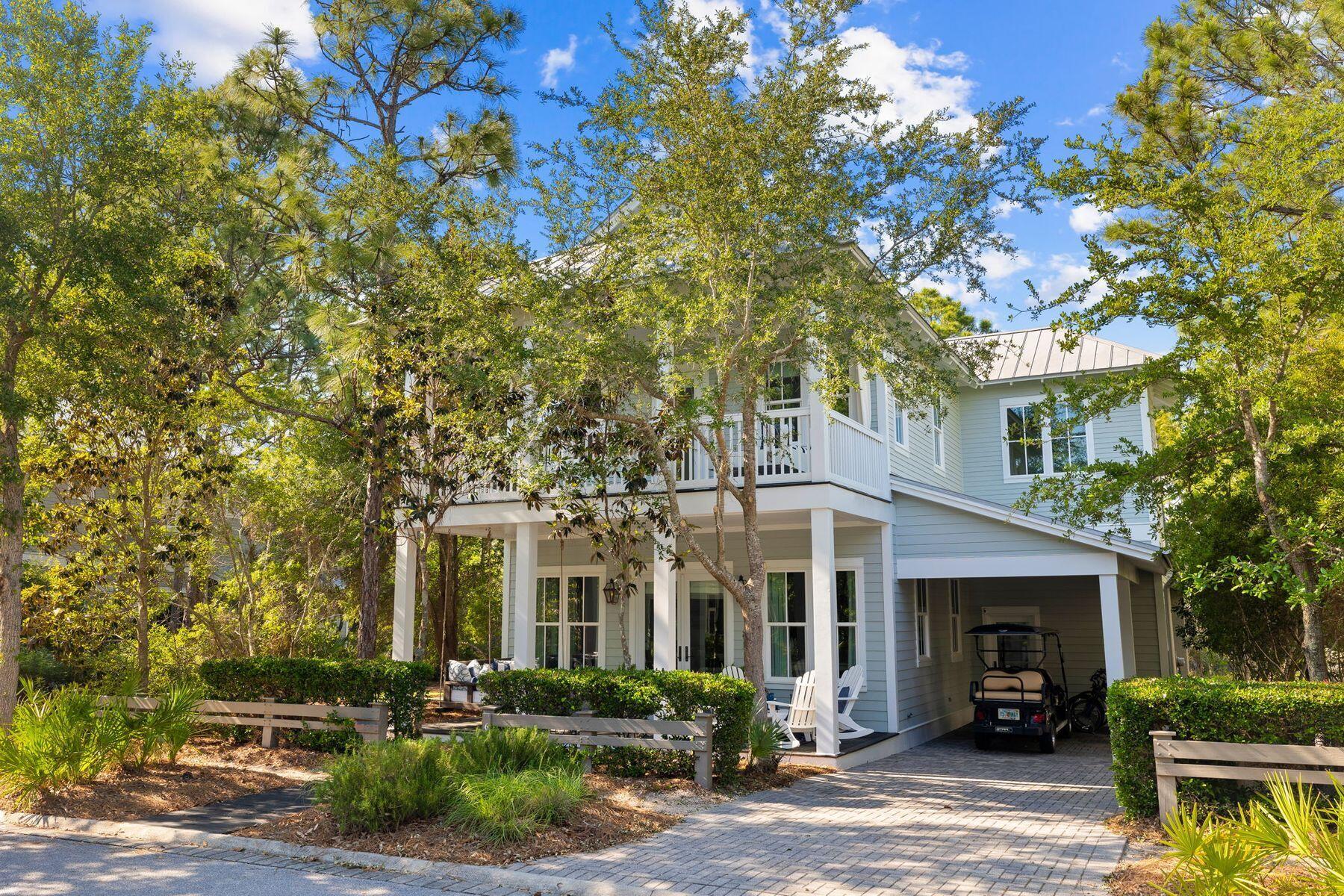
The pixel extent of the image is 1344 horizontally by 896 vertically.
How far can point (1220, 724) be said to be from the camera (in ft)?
24.4

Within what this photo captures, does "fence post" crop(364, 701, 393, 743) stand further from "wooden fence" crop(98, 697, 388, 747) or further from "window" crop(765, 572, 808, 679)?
"window" crop(765, 572, 808, 679)

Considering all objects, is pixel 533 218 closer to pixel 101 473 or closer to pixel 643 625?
pixel 101 473

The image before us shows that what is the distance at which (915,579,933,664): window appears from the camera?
1539 centimetres

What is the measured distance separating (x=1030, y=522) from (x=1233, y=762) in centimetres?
605

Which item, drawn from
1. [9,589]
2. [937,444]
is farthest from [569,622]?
[9,589]

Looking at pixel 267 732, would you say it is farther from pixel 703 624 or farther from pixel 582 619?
pixel 703 624

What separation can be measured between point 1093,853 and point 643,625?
31.9ft

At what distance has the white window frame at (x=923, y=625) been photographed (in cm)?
1529

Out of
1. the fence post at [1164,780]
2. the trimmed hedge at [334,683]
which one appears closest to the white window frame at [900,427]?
the trimmed hedge at [334,683]

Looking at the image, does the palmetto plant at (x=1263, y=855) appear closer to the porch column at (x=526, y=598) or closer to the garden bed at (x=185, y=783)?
the garden bed at (x=185, y=783)

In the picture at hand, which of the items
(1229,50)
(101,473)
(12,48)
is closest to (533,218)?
(12,48)

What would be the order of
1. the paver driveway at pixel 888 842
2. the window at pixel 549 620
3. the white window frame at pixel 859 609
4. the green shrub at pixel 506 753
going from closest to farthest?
the paver driveway at pixel 888 842 < the green shrub at pixel 506 753 < the white window frame at pixel 859 609 < the window at pixel 549 620

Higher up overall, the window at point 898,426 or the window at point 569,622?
the window at point 898,426

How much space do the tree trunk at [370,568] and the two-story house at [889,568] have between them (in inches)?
23.5
